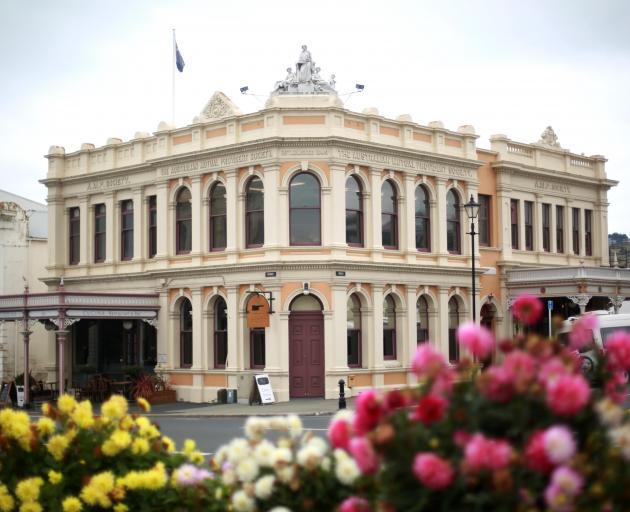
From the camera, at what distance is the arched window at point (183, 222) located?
36.2 m

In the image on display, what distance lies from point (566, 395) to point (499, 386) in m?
0.38

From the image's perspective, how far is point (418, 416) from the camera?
16.1 ft

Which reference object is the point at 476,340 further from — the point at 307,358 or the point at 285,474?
the point at 307,358

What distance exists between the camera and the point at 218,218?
35.1 meters

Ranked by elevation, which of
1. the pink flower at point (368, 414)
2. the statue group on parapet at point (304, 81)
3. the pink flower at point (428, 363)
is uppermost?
the statue group on parapet at point (304, 81)

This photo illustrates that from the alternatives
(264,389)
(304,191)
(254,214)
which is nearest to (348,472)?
(264,389)

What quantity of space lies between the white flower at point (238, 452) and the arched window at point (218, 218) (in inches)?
1119

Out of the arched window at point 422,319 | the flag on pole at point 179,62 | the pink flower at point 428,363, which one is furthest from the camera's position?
the flag on pole at point 179,62

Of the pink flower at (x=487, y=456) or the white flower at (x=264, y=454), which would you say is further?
the white flower at (x=264, y=454)

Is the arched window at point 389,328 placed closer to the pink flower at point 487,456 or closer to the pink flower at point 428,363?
the pink flower at point 428,363

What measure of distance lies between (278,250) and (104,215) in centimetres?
1066

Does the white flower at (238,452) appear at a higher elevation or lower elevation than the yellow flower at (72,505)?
higher

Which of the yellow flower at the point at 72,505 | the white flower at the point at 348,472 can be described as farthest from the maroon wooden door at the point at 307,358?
the white flower at the point at 348,472

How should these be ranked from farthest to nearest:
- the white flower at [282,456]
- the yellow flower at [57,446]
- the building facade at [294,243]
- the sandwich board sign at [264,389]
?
the building facade at [294,243], the sandwich board sign at [264,389], the yellow flower at [57,446], the white flower at [282,456]
